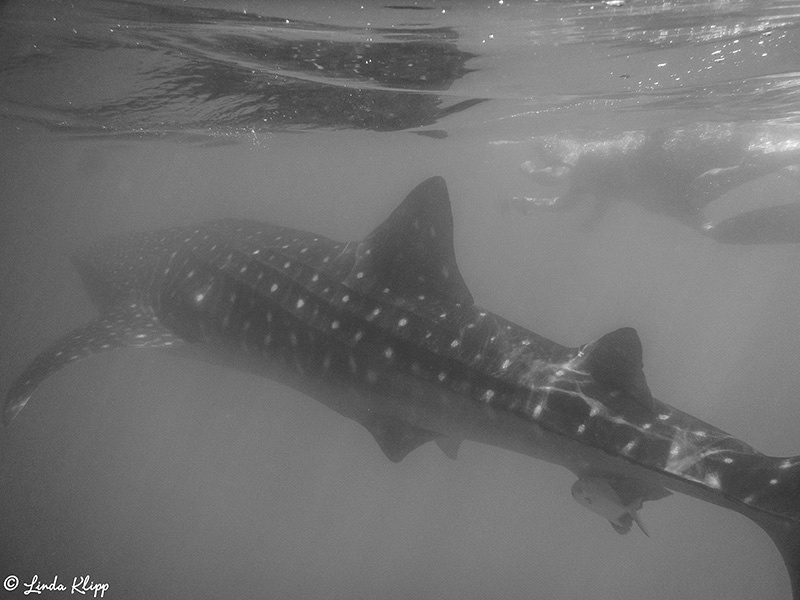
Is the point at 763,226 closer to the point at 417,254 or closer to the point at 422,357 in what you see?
the point at 417,254

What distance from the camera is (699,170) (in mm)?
14039

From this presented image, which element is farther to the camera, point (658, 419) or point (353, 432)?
point (353, 432)

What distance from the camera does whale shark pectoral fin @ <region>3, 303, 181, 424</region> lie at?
724 cm

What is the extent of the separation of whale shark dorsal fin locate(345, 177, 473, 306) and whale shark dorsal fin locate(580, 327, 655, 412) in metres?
1.63

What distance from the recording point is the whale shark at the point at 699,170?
13.2 m

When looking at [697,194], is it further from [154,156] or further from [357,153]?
[154,156]

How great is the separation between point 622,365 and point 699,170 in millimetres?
12352

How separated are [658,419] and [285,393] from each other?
26.4m

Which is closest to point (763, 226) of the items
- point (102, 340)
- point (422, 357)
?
point (422, 357)

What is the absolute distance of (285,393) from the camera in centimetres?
2866

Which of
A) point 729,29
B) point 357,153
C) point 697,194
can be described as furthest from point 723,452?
point 357,153

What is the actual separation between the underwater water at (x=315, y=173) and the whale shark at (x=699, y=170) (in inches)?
16.8

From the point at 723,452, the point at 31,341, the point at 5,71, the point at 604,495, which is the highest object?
the point at 5,71

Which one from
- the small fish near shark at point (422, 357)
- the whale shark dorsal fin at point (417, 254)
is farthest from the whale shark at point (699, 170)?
the small fish near shark at point (422, 357)
